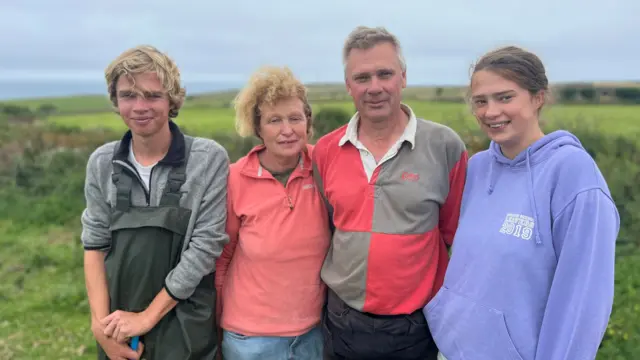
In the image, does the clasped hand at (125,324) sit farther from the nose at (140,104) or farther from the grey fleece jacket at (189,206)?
the nose at (140,104)

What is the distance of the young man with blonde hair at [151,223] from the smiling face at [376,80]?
0.94 m

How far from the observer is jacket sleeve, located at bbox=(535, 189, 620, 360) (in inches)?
86.7

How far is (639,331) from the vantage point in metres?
5.00

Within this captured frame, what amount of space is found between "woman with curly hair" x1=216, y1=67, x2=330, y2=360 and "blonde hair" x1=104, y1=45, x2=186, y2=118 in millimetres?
459

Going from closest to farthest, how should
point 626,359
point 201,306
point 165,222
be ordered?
point 165,222
point 201,306
point 626,359

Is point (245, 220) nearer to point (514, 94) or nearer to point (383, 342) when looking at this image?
point (383, 342)

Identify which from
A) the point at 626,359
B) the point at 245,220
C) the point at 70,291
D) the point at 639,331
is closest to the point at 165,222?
the point at 245,220

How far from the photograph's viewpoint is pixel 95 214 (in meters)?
3.13

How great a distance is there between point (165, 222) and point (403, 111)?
156cm

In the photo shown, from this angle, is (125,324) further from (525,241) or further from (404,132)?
(525,241)

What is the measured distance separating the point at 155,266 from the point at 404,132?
63.9 inches

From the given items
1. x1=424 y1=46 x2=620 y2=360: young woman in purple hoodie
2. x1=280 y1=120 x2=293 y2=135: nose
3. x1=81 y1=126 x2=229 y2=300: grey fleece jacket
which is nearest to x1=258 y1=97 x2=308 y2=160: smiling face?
x1=280 y1=120 x2=293 y2=135: nose

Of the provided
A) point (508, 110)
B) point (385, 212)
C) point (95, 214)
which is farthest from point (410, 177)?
point (95, 214)

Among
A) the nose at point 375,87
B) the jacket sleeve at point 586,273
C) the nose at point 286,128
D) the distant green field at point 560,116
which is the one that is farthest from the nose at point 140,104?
the distant green field at point 560,116
